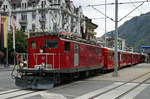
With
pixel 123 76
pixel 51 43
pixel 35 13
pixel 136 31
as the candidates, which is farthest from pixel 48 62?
pixel 136 31

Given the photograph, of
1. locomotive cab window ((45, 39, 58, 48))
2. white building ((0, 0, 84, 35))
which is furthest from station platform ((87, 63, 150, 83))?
white building ((0, 0, 84, 35))

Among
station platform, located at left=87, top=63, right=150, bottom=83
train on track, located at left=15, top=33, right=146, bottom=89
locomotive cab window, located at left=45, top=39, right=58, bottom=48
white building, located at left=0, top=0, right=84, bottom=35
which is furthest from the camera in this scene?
white building, located at left=0, top=0, right=84, bottom=35

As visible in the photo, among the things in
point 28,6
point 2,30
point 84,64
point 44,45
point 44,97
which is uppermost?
point 28,6

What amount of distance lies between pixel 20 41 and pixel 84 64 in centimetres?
3619

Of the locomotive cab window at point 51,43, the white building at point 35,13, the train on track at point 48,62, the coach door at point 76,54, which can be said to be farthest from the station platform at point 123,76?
the white building at point 35,13

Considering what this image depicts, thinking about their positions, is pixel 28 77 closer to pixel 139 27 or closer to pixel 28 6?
pixel 28 6

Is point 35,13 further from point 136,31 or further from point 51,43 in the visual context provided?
point 136,31

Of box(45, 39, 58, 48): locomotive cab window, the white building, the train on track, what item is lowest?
the train on track

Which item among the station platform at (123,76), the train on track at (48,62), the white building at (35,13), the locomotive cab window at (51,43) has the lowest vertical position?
the station platform at (123,76)

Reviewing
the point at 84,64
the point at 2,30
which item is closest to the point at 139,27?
the point at 2,30

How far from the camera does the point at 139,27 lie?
183000mm

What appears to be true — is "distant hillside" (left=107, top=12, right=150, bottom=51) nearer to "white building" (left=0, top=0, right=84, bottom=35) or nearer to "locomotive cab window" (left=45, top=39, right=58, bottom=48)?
"white building" (left=0, top=0, right=84, bottom=35)

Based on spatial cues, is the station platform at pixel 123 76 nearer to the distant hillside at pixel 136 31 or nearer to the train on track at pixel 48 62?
the train on track at pixel 48 62

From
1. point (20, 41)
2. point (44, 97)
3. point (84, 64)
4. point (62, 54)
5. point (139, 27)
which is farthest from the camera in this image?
point (139, 27)
